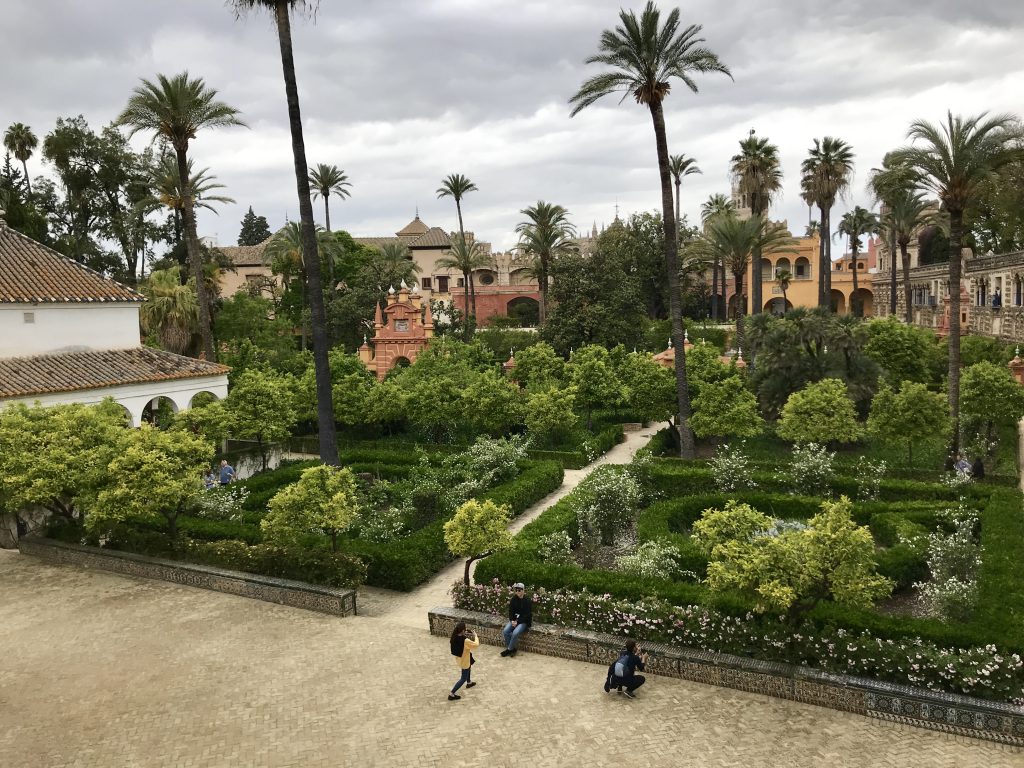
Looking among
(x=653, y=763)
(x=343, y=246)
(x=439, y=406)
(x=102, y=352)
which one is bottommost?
(x=653, y=763)

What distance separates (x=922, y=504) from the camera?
17688 mm

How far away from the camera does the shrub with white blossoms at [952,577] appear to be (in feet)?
38.1

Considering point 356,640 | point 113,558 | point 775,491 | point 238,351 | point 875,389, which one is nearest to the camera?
point 356,640

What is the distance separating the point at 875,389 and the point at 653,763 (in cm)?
2202

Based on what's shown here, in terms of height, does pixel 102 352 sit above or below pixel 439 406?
above

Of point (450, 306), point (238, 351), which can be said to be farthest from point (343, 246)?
point (238, 351)

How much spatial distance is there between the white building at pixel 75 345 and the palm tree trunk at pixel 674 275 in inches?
640

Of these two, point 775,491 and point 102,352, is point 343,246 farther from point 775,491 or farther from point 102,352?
point 775,491

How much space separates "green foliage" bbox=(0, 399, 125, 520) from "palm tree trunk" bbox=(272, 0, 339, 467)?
5.10m

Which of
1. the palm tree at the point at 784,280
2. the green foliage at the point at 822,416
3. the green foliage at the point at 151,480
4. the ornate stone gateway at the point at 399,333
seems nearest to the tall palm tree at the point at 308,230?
the green foliage at the point at 151,480

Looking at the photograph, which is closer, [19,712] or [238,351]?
[19,712]

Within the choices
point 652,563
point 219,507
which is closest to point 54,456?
point 219,507

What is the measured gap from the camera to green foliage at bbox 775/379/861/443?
21875 mm

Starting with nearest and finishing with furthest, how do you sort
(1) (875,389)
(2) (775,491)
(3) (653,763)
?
(3) (653,763), (2) (775,491), (1) (875,389)
